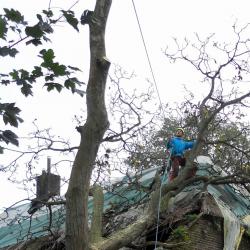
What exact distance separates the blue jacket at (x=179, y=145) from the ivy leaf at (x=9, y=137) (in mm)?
6007

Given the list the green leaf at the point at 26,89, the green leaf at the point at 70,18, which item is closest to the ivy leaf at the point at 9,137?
the green leaf at the point at 26,89

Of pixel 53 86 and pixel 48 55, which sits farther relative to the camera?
pixel 53 86

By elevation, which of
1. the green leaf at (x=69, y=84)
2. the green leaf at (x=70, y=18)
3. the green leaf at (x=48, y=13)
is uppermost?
the green leaf at (x=48, y=13)

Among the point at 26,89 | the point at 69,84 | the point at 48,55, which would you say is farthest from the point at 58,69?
the point at 26,89

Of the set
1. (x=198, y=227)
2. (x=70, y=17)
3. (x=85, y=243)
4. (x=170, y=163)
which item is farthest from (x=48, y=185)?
(x=70, y=17)

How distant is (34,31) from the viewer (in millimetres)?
3775

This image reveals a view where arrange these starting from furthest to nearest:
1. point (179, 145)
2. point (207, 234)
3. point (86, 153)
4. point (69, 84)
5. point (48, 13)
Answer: point (179, 145)
point (207, 234)
point (86, 153)
point (48, 13)
point (69, 84)

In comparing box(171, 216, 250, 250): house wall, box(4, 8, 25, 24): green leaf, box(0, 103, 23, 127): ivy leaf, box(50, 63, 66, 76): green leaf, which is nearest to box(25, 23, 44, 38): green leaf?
box(4, 8, 25, 24): green leaf

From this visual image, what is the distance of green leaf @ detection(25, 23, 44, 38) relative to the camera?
3756 millimetres

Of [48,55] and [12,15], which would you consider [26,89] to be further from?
[12,15]

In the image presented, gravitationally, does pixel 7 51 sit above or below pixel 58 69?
above

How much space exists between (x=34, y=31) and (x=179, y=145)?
594 cm

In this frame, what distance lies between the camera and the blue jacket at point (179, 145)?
9336 mm

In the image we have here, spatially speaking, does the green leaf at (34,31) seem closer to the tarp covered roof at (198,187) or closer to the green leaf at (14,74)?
the green leaf at (14,74)
